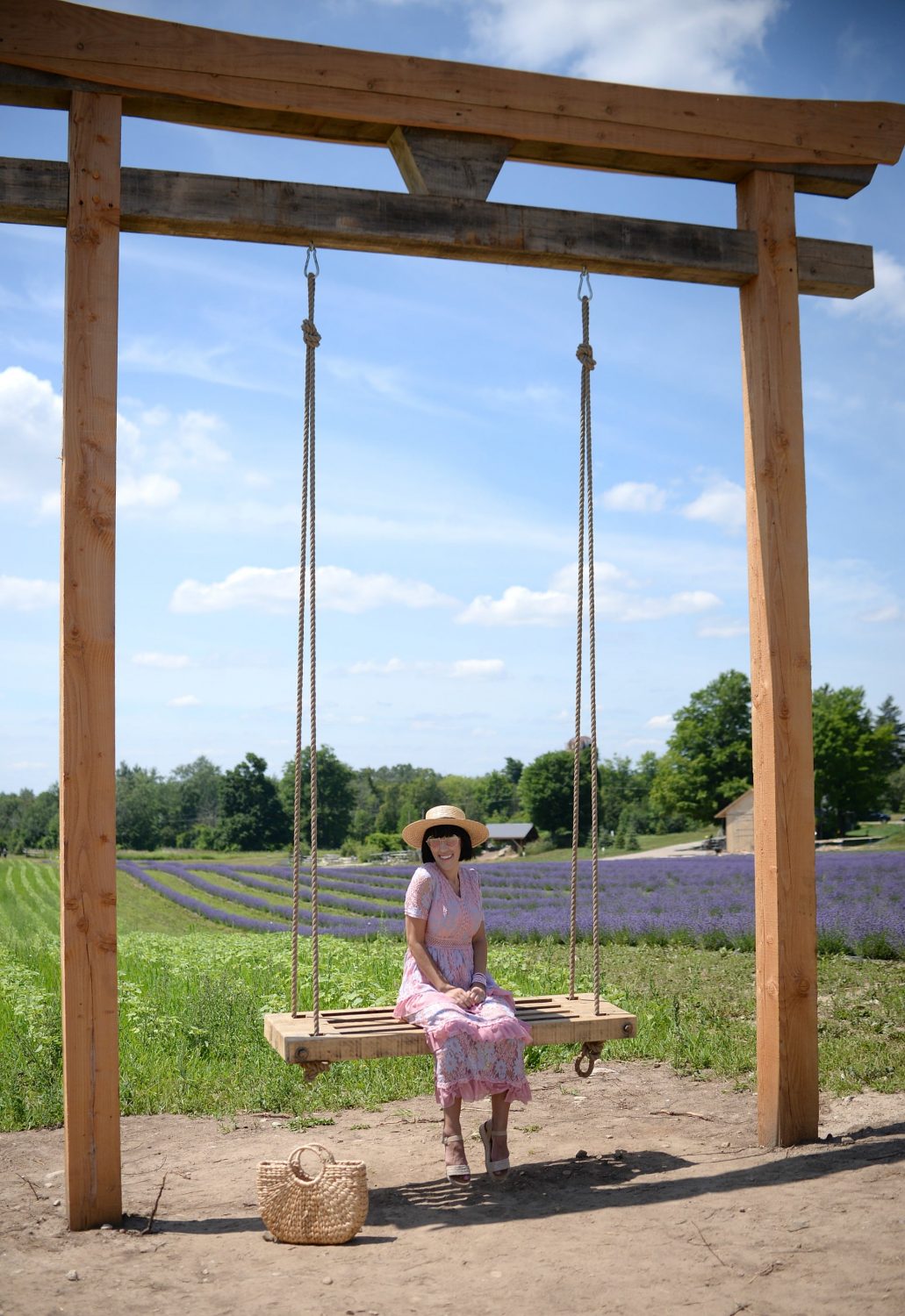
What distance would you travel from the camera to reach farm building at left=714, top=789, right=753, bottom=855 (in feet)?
124

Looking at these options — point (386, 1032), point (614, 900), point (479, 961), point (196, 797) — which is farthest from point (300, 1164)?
point (196, 797)

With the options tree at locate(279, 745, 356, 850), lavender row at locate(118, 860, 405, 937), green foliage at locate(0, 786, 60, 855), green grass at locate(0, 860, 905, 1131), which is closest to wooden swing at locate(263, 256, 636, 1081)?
green grass at locate(0, 860, 905, 1131)

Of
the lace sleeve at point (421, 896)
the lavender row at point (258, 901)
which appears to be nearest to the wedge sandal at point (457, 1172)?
the lace sleeve at point (421, 896)

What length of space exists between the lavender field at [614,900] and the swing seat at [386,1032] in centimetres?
696

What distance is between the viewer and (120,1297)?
3400mm

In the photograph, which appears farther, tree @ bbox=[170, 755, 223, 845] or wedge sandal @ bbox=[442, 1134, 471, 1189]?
tree @ bbox=[170, 755, 223, 845]

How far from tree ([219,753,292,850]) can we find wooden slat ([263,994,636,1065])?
37312mm

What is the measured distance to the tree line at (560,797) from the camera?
1642 inches

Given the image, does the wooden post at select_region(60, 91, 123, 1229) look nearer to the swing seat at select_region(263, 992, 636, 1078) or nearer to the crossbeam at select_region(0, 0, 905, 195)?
the crossbeam at select_region(0, 0, 905, 195)

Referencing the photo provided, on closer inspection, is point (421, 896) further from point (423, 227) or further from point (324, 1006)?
point (324, 1006)

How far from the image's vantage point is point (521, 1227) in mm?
3938

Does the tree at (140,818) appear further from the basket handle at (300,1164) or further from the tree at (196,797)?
the basket handle at (300,1164)

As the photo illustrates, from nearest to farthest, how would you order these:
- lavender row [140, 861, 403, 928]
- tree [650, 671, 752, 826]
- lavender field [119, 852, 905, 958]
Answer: lavender field [119, 852, 905, 958], lavender row [140, 861, 403, 928], tree [650, 671, 752, 826]

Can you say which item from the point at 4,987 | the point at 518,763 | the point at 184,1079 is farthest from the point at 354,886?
the point at 518,763
